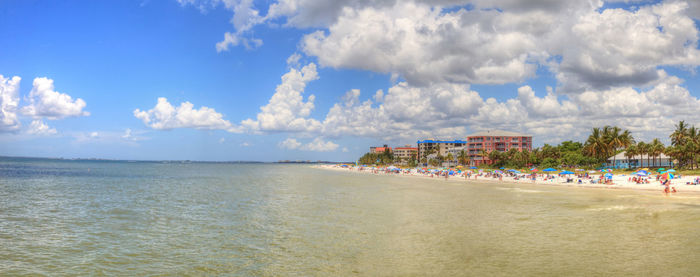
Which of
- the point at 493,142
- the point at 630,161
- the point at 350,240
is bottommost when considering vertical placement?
the point at 350,240

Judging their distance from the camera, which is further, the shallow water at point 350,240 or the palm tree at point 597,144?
the palm tree at point 597,144

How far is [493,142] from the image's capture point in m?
189

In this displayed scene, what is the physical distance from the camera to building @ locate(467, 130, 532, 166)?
188 metres

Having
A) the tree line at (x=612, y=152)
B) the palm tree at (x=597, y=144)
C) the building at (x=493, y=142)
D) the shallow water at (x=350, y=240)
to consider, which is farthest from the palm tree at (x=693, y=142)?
the building at (x=493, y=142)

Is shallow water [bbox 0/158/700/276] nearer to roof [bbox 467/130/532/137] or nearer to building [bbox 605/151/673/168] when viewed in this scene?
building [bbox 605/151/673/168]

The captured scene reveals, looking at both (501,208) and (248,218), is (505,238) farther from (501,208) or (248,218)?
(248,218)

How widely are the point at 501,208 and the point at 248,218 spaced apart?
70.9 feet

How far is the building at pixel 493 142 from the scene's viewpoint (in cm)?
18838

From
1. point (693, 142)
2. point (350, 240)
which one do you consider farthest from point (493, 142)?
point (350, 240)

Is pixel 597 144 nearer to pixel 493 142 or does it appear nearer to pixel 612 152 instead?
pixel 612 152

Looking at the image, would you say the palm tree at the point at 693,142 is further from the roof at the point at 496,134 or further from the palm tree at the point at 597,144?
the roof at the point at 496,134

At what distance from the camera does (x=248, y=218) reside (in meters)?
30.2

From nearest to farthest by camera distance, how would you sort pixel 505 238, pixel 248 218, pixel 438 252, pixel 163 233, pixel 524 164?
pixel 438 252
pixel 505 238
pixel 163 233
pixel 248 218
pixel 524 164

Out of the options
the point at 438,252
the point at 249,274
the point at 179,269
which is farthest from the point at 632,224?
the point at 179,269
